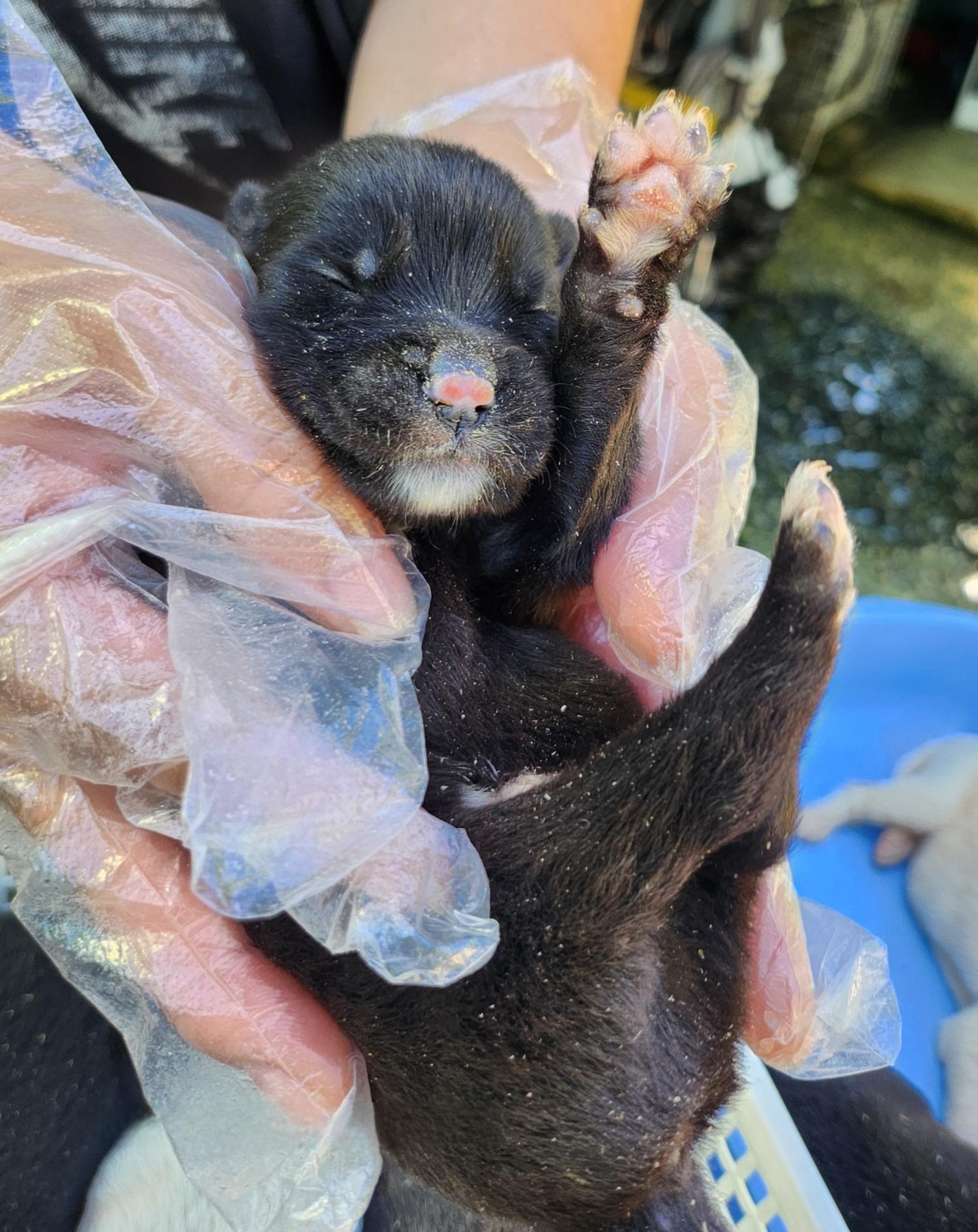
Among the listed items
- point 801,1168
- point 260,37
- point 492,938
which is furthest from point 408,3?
point 801,1168

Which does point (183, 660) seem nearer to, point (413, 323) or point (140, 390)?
point (140, 390)

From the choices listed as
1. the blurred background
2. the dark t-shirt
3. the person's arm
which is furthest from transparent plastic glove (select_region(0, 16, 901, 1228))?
the blurred background

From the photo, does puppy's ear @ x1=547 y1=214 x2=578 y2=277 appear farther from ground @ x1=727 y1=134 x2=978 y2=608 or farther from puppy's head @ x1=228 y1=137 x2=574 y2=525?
ground @ x1=727 y1=134 x2=978 y2=608

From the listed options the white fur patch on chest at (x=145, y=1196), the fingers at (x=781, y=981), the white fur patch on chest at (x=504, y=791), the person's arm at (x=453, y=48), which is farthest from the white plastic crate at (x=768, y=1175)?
the person's arm at (x=453, y=48)

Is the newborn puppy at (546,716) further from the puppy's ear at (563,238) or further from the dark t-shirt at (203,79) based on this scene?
the dark t-shirt at (203,79)

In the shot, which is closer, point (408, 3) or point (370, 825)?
point (370, 825)

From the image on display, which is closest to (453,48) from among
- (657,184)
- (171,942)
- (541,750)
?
(657,184)

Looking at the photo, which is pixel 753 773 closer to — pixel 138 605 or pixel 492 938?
pixel 492 938
